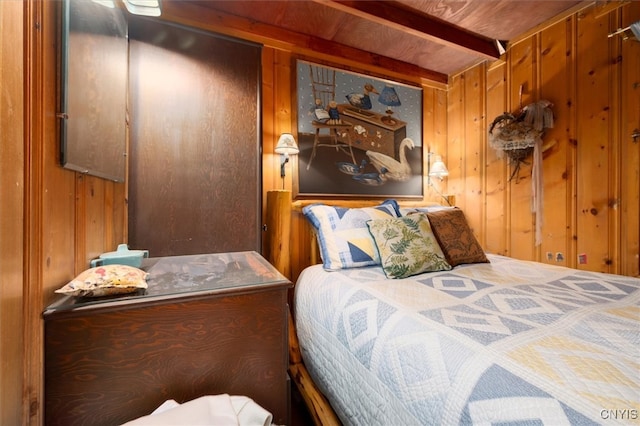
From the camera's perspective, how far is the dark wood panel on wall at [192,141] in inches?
55.7

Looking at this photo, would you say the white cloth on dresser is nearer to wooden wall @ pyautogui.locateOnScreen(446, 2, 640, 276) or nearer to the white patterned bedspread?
the white patterned bedspread

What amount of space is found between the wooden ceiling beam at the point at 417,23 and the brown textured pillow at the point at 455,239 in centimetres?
137

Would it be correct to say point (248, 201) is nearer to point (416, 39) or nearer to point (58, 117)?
point (58, 117)

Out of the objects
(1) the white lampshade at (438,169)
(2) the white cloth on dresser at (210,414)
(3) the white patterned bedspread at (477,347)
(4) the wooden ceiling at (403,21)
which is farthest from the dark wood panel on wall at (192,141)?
(1) the white lampshade at (438,169)

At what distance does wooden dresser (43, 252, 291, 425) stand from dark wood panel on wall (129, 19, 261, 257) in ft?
2.02

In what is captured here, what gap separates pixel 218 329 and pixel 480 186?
2.52 metres

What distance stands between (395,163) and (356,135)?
0.47 meters

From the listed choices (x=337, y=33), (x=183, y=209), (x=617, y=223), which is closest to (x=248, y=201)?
(x=183, y=209)

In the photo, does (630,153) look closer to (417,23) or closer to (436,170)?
(436,170)

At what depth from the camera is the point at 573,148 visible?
5.90ft

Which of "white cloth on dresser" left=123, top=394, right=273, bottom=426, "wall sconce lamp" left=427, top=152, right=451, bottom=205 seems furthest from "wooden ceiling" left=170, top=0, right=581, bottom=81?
"white cloth on dresser" left=123, top=394, right=273, bottom=426

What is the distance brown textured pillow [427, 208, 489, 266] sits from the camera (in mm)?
1584

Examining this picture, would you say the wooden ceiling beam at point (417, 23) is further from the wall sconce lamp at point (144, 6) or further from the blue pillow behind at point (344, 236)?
the blue pillow behind at point (344, 236)

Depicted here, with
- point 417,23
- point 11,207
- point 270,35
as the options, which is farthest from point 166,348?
point 417,23
